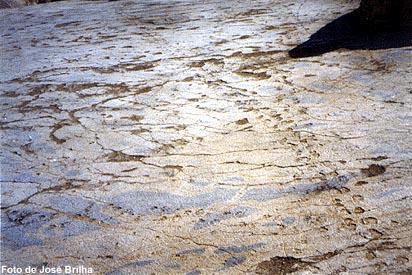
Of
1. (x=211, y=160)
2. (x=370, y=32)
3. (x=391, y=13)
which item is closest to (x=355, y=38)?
(x=370, y=32)

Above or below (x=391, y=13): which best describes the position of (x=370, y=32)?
below

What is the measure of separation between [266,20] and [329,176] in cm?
276

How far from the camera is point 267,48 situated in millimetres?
3223

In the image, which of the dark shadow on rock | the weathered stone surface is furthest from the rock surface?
the weathered stone surface

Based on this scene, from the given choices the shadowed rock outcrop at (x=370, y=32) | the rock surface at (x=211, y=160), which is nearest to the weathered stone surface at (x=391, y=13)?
the shadowed rock outcrop at (x=370, y=32)

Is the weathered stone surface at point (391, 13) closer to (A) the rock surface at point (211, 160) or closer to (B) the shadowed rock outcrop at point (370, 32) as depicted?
(B) the shadowed rock outcrop at point (370, 32)

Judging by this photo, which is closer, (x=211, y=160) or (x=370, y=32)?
(x=211, y=160)

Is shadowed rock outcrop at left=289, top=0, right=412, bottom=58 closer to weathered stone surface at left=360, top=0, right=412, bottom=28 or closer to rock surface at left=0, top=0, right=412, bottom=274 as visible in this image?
weathered stone surface at left=360, top=0, right=412, bottom=28

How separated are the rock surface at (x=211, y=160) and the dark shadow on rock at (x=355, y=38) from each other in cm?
12

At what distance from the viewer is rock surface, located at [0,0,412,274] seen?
4.43 feet

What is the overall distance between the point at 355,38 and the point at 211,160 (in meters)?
1.94

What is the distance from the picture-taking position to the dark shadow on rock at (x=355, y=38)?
2982mm

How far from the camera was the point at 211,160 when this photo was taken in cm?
185

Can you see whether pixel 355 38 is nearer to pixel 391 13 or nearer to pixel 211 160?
pixel 391 13
